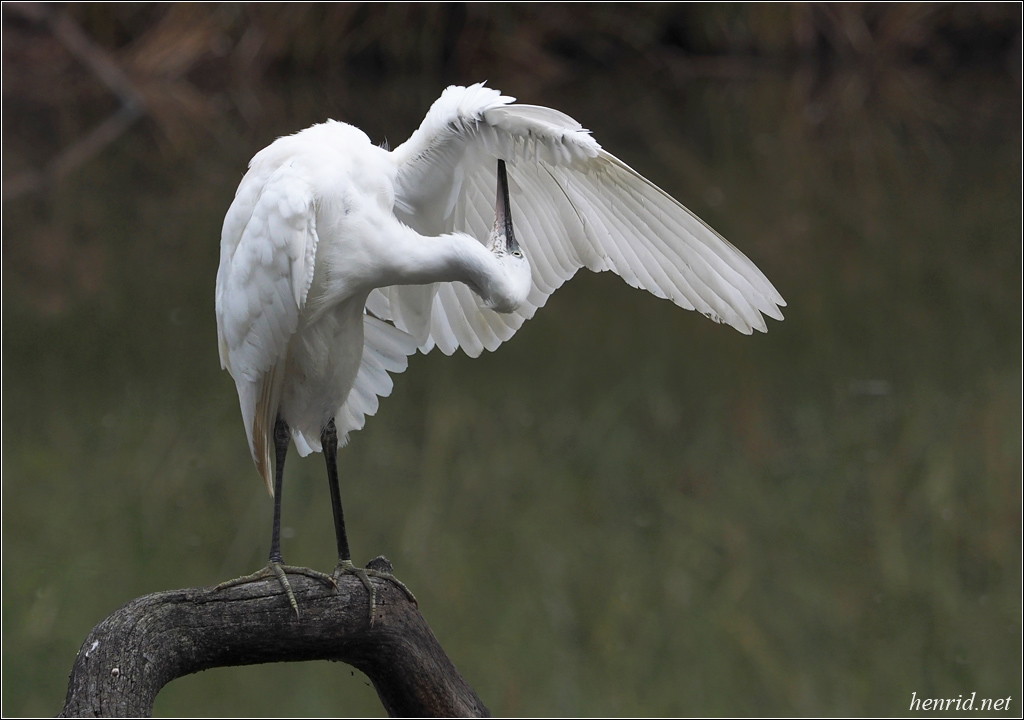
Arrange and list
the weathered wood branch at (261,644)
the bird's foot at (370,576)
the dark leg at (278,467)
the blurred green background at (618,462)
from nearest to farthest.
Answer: the weathered wood branch at (261,644)
the bird's foot at (370,576)
the dark leg at (278,467)
the blurred green background at (618,462)

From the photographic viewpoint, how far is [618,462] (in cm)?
506

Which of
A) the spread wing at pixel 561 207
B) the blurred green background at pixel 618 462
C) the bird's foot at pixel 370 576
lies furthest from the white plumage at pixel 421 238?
the blurred green background at pixel 618 462

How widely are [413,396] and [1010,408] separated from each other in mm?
2443

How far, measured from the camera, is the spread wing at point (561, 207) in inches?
92.3

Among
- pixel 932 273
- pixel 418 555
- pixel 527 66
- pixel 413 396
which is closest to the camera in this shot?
pixel 418 555

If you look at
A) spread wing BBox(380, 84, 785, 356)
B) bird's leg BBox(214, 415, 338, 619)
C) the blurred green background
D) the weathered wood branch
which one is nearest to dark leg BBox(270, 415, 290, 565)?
bird's leg BBox(214, 415, 338, 619)

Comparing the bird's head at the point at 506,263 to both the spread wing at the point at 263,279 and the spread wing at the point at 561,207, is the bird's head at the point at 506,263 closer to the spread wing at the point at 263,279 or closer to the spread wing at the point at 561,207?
the spread wing at the point at 561,207

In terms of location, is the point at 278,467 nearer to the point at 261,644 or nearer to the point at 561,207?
the point at 261,644

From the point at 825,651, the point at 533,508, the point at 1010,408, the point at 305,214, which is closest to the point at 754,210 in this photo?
the point at 1010,408

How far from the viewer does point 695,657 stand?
12.8 feet

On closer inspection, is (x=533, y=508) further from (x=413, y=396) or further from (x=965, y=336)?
(x=965, y=336)

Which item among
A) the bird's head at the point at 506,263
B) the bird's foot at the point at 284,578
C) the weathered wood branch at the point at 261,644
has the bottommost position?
the weathered wood branch at the point at 261,644

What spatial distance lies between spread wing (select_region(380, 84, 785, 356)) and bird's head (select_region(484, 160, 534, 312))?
0.08 meters

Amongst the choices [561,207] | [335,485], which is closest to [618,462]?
[335,485]
